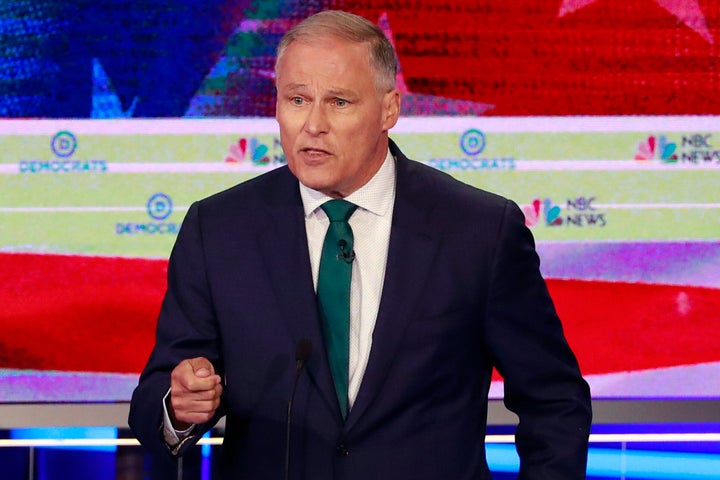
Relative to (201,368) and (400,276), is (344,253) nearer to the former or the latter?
(400,276)

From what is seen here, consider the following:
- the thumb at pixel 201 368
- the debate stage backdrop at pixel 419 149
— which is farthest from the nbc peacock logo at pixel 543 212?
the thumb at pixel 201 368

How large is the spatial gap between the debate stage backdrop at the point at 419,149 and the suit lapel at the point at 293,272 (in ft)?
4.10

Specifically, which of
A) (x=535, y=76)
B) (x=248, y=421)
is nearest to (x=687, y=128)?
(x=535, y=76)

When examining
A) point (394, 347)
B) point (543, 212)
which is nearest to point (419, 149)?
point (543, 212)

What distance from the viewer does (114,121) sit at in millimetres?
3195

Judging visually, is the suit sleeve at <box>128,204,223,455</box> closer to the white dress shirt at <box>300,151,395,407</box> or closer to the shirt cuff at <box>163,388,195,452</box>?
the shirt cuff at <box>163,388,195,452</box>

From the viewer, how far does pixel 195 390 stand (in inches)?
64.0

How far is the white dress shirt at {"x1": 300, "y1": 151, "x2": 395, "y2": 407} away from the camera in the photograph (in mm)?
1924

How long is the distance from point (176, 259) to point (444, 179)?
52 centimetres

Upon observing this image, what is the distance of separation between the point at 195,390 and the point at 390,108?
2.26 feet

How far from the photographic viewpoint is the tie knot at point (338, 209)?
77.1 inches

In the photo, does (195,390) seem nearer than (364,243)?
Yes

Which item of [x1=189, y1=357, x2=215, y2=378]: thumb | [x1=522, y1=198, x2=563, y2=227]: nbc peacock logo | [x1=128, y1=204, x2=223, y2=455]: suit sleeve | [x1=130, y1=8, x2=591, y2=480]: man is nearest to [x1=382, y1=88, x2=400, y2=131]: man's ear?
[x1=130, y1=8, x2=591, y2=480]: man

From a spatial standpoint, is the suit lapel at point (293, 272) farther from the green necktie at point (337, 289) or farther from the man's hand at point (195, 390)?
the man's hand at point (195, 390)
